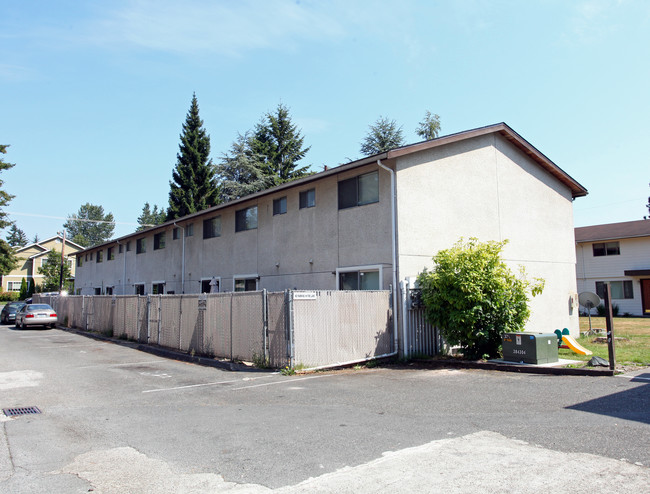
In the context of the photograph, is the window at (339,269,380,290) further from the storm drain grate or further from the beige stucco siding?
the storm drain grate

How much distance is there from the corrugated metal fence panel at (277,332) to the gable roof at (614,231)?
95.4ft

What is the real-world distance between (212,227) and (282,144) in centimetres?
2315

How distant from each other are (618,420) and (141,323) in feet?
51.9

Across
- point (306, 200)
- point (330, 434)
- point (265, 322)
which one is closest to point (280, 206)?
point (306, 200)

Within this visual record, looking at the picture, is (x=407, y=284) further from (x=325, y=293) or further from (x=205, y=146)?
(x=205, y=146)

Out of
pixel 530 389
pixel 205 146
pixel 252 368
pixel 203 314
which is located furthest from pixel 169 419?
pixel 205 146

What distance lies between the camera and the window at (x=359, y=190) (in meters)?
14.6

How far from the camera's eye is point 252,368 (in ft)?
39.4

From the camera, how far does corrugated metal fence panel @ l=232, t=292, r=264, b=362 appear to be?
39.8ft

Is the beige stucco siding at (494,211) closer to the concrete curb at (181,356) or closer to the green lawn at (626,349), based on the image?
the green lawn at (626,349)

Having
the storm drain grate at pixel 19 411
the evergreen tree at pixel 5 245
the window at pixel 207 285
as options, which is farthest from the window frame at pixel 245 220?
the evergreen tree at pixel 5 245

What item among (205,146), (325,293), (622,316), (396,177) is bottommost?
(622,316)

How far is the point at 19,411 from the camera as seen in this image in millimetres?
7949

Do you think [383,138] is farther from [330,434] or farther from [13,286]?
[13,286]
